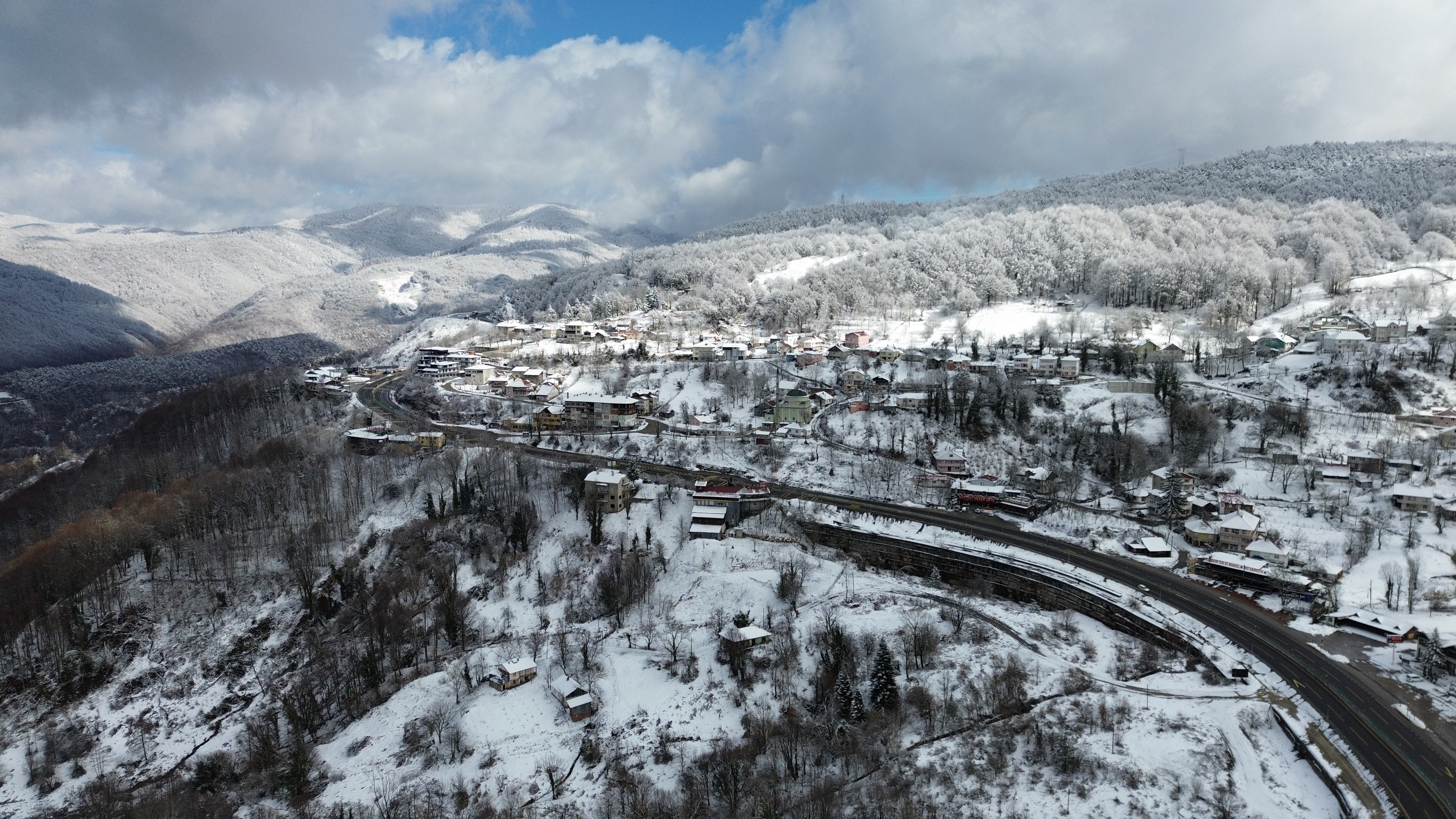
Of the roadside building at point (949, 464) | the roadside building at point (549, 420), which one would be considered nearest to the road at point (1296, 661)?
the roadside building at point (949, 464)

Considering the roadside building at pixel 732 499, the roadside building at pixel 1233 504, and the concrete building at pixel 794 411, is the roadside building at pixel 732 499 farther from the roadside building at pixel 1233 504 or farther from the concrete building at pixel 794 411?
the roadside building at pixel 1233 504

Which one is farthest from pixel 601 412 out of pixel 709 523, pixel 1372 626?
pixel 1372 626

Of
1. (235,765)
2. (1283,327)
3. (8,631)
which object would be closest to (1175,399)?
(1283,327)

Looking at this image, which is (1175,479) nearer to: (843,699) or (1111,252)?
(843,699)

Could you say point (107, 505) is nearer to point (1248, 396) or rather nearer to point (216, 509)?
point (216, 509)

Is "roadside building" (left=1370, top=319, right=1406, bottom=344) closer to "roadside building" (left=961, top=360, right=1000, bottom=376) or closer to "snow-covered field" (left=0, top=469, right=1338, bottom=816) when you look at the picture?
"roadside building" (left=961, top=360, right=1000, bottom=376)

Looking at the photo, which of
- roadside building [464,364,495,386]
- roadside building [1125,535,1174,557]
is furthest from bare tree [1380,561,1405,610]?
roadside building [464,364,495,386]
